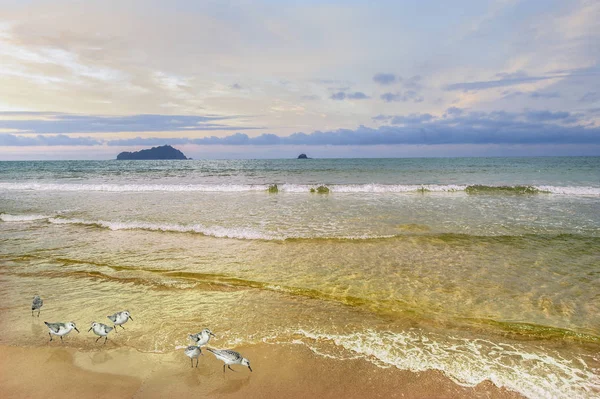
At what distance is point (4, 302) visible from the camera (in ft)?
22.4

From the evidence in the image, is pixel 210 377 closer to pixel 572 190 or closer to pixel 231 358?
pixel 231 358

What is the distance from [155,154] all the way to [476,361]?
203222 millimetres

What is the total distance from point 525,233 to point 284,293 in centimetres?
1079

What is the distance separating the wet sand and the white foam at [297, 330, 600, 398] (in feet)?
0.59

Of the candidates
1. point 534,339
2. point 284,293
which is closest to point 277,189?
point 284,293

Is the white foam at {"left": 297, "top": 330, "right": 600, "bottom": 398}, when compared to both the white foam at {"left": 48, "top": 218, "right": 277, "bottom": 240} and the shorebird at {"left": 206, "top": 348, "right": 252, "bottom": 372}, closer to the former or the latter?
the shorebird at {"left": 206, "top": 348, "right": 252, "bottom": 372}

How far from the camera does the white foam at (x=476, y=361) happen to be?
4.20m

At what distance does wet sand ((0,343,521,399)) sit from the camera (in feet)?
13.3

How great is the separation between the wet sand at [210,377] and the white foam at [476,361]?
0.18 metres

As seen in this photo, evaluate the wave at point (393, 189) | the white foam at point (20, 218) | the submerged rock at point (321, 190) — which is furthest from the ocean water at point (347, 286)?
the wave at point (393, 189)

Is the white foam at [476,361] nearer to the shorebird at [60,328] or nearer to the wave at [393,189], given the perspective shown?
the shorebird at [60,328]

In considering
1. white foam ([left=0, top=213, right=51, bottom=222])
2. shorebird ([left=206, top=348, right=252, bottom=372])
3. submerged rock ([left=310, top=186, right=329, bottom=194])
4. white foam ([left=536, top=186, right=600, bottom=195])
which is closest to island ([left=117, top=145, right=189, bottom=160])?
submerged rock ([left=310, top=186, right=329, bottom=194])

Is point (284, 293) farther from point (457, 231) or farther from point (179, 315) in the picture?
point (457, 231)

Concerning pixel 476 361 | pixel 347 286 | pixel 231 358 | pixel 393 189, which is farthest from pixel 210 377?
pixel 393 189
